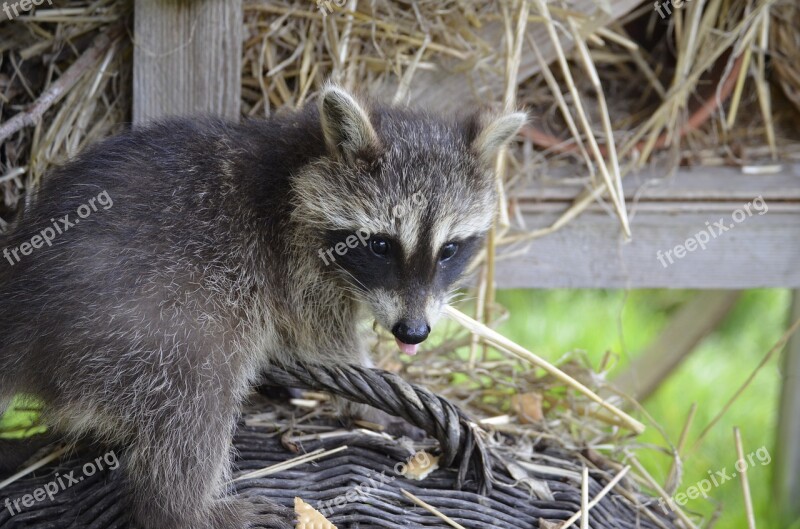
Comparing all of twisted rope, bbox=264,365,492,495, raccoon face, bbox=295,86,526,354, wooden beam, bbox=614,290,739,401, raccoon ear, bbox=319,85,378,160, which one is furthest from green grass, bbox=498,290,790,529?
raccoon ear, bbox=319,85,378,160

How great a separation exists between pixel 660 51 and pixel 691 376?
2469mm

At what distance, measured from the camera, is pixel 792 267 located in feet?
13.4

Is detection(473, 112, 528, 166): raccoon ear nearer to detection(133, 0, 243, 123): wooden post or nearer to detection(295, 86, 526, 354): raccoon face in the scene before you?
detection(295, 86, 526, 354): raccoon face

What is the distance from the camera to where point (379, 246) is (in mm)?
2770

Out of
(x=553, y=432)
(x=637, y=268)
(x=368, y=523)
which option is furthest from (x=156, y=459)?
(x=637, y=268)

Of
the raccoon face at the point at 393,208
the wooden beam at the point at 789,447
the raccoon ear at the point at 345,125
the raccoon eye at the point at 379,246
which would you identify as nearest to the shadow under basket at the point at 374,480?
the raccoon face at the point at 393,208

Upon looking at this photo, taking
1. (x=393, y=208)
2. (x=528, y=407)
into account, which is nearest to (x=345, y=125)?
(x=393, y=208)

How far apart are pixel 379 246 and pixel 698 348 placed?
3.70 m

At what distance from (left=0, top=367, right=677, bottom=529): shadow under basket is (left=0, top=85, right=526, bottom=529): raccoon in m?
0.12

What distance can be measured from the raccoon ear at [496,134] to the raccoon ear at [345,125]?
406 millimetres

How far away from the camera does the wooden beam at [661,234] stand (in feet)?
13.1

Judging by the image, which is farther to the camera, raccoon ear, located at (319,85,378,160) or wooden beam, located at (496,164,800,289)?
wooden beam, located at (496,164,800,289)

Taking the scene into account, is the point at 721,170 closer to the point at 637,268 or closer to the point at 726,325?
the point at 637,268

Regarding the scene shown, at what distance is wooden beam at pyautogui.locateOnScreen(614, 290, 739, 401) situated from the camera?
5.20 m
